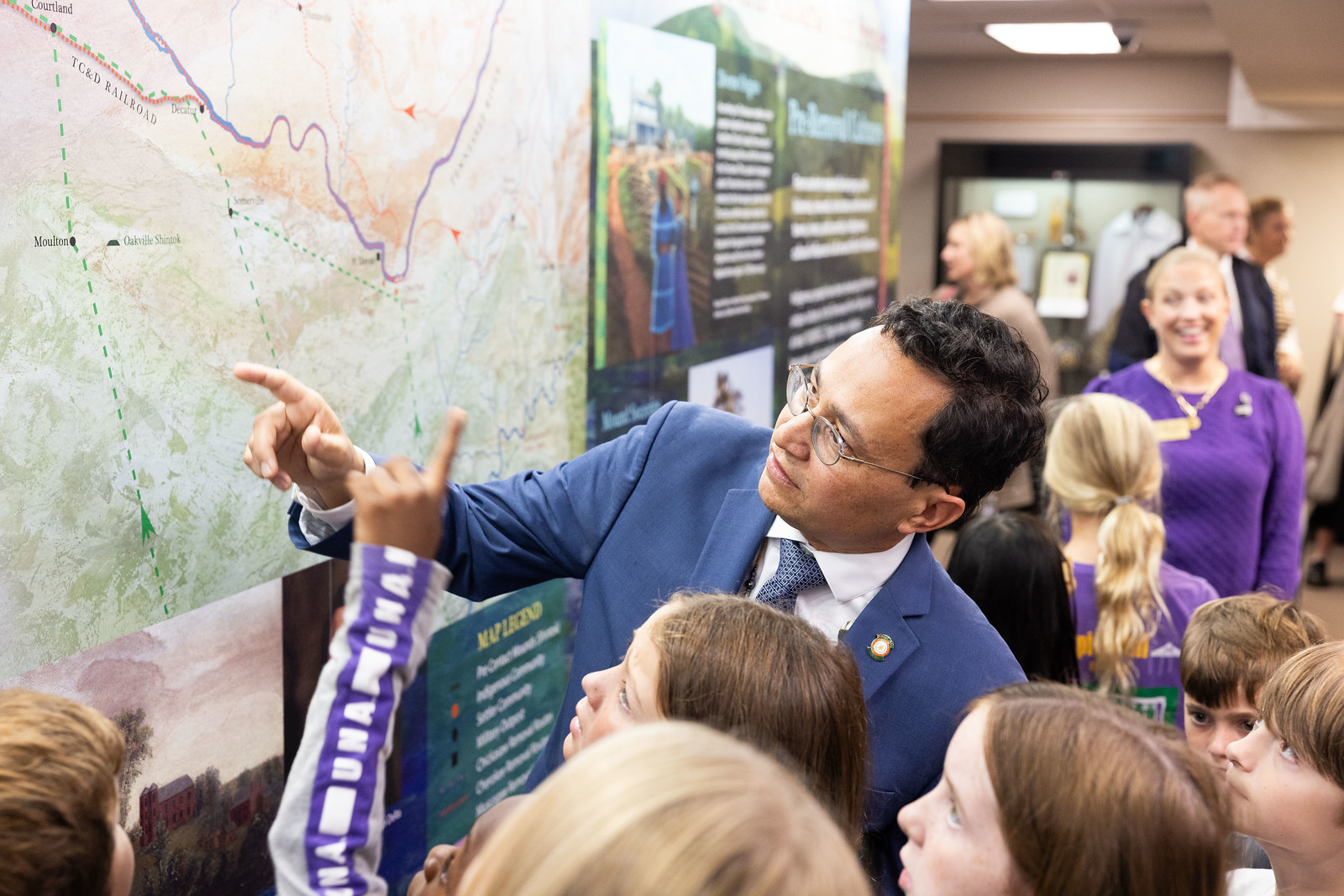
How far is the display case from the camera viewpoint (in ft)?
30.0

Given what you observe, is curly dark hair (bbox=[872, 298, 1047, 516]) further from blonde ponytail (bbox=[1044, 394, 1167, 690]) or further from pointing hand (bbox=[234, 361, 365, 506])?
blonde ponytail (bbox=[1044, 394, 1167, 690])

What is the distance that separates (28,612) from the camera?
1.49 m

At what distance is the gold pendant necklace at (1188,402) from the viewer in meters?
3.28

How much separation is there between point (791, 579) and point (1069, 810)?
747 millimetres

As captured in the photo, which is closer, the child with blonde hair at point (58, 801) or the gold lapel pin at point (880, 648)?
the child with blonde hair at point (58, 801)

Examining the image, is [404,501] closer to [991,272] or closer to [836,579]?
[836,579]

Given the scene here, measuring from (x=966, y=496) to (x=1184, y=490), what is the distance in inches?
67.4

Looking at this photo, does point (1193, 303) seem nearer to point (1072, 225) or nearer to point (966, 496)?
point (966, 496)

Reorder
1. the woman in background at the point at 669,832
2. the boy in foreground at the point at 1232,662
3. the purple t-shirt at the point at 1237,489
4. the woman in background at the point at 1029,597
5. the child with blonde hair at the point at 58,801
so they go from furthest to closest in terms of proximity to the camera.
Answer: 1. the purple t-shirt at the point at 1237,489
2. the woman in background at the point at 1029,597
3. the boy in foreground at the point at 1232,662
4. the child with blonde hair at the point at 58,801
5. the woman in background at the point at 669,832

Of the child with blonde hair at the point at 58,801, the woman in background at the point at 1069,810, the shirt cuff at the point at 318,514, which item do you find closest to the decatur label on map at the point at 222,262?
the shirt cuff at the point at 318,514

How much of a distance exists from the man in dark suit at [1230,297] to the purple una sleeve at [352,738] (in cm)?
433

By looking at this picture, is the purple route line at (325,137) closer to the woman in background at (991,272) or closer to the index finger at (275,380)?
the index finger at (275,380)

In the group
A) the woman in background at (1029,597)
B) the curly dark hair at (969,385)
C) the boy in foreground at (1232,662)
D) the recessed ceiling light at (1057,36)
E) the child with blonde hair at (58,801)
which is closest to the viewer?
the child with blonde hair at (58,801)

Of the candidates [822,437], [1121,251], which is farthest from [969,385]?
[1121,251]
